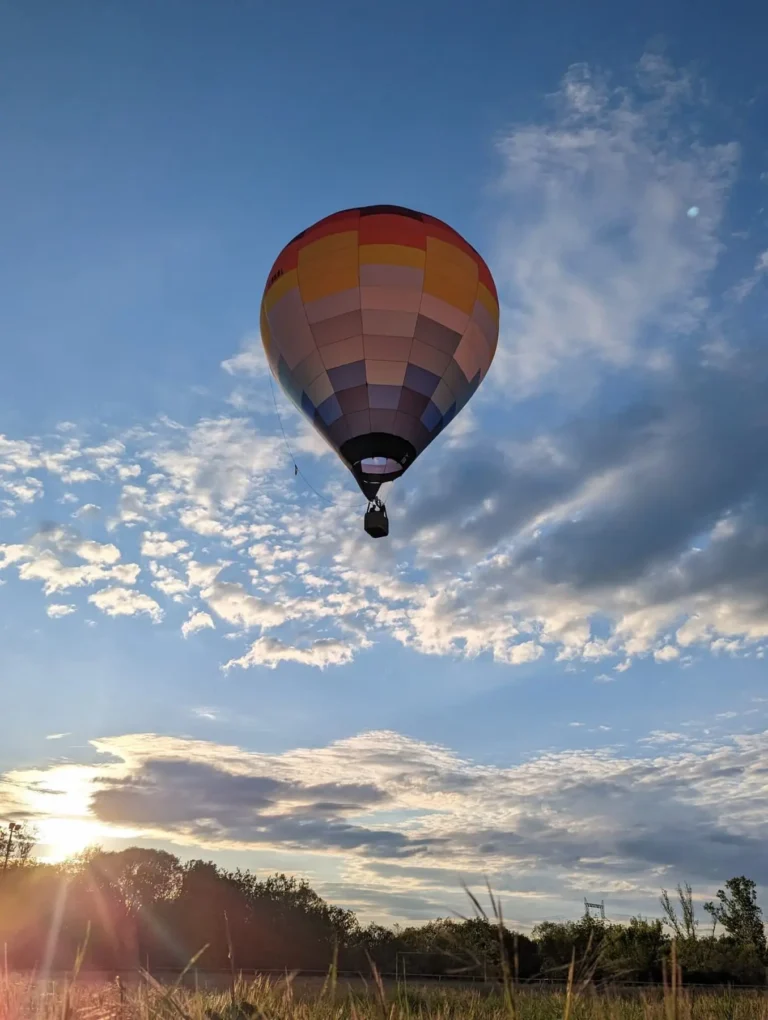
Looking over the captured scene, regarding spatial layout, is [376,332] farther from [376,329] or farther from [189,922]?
[189,922]

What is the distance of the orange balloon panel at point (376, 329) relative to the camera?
88.3 feet

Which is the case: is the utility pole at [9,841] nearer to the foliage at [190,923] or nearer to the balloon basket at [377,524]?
the foliage at [190,923]

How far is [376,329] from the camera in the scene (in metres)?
26.9

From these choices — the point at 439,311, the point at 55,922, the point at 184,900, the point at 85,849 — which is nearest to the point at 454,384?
the point at 439,311

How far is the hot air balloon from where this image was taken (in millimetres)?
26906

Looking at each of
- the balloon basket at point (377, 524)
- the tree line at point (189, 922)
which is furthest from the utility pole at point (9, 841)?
→ the balloon basket at point (377, 524)

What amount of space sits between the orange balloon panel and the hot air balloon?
35 millimetres

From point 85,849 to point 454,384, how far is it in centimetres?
5616

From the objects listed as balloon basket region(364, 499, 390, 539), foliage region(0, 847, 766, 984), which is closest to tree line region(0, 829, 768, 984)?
foliage region(0, 847, 766, 984)

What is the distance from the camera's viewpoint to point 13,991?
4.18 metres

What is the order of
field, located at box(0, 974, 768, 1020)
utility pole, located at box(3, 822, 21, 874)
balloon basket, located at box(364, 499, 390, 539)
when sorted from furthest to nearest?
utility pole, located at box(3, 822, 21, 874) → balloon basket, located at box(364, 499, 390, 539) → field, located at box(0, 974, 768, 1020)

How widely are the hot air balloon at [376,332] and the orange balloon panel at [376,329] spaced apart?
35mm

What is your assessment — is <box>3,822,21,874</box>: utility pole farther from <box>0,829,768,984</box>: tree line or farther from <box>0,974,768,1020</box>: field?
<box>0,974,768,1020</box>: field

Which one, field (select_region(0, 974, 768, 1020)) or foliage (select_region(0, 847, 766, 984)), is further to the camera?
foliage (select_region(0, 847, 766, 984))
